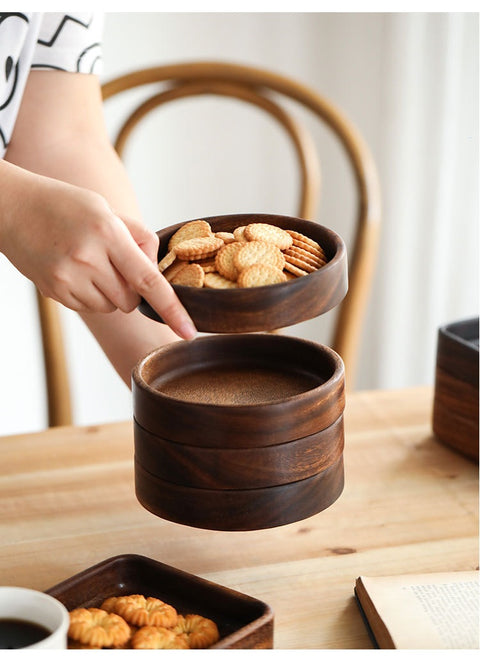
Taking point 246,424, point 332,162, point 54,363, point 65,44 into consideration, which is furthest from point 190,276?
point 332,162

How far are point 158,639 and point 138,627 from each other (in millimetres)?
36

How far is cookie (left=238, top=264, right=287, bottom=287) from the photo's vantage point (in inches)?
26.2

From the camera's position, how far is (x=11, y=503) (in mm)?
950

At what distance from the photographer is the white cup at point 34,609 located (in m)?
0.59

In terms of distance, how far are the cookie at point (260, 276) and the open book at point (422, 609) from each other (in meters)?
0.29

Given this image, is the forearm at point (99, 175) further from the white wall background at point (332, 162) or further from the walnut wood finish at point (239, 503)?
the white wall background at point (332, 162)

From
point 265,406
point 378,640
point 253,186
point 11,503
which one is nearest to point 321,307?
point 265,406

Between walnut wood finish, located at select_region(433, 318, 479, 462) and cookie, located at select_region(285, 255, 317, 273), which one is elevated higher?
cookie, located at select_region(285, 255, 317, 273)

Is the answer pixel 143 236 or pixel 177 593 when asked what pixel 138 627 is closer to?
pixel 177 593

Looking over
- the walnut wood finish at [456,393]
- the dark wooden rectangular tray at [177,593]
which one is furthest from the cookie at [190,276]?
the walnut wood finish at [456,393]

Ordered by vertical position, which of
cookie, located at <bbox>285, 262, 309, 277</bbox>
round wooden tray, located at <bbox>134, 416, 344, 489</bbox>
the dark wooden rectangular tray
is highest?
cookie, located at <bbox>285, 262, 309, 277</bbox>

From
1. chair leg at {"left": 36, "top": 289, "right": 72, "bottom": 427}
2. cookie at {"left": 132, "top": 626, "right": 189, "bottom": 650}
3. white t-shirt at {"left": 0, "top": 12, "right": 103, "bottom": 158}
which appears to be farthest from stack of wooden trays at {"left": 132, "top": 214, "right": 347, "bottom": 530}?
chair leg at {"left": 36, "top": 289, "right": 72, "bottom": 427}

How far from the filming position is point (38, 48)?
3.49ft

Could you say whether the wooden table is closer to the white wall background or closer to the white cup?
the white cup
